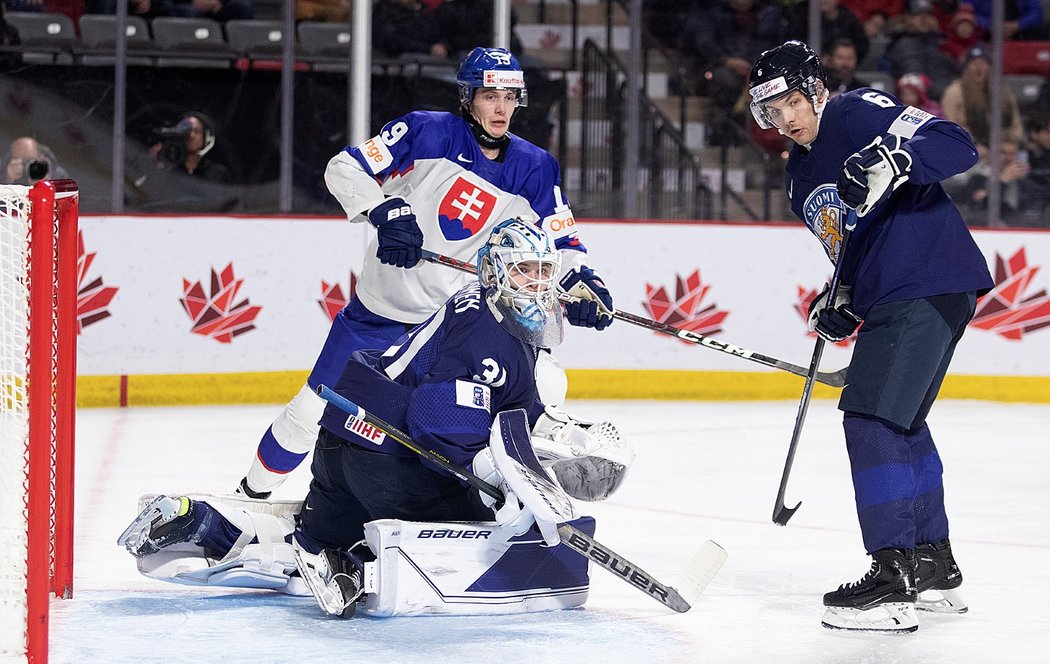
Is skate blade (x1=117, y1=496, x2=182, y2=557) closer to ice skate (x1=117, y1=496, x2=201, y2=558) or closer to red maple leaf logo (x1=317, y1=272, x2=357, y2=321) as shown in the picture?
ice skate (x1=117, y1=496, x2=201, y2=558)

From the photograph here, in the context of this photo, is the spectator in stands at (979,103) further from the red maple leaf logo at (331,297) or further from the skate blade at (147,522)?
the skate blade at (147,522)

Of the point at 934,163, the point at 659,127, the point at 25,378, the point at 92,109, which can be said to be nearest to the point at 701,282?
the point at 659,127

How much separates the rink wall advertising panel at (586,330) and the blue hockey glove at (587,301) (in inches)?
112

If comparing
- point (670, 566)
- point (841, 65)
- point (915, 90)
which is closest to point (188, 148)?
point (841, 65)

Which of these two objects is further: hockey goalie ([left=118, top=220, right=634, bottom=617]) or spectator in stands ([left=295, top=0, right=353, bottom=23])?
spectator in stands ([left=295, top=0, right=353, bottom=23])

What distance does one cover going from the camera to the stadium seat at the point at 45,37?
20.6ft

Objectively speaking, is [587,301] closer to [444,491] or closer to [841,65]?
[444,491]

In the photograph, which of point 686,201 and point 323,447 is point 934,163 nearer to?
point 323,447

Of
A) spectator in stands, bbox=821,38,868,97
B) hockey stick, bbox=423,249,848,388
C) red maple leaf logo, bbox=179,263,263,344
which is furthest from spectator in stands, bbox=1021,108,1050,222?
hockey stick, bbox=423,249,848,388

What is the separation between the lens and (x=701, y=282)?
21.6 ft

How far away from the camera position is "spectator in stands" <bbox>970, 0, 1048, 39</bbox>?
23.0 feet

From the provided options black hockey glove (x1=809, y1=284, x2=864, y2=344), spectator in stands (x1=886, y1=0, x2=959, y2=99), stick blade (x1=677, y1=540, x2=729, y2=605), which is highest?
spectator in stands (x1=886, y1=0, x2=959, y2=99)

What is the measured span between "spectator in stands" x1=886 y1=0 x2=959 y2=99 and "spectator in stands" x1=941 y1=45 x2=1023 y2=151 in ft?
0.66

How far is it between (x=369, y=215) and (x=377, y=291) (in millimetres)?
214
